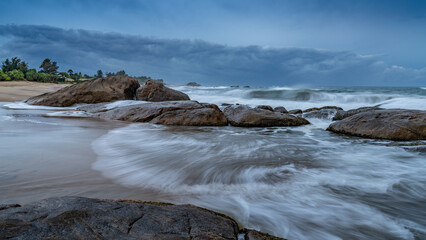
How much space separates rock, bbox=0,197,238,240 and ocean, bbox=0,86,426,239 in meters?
0.58

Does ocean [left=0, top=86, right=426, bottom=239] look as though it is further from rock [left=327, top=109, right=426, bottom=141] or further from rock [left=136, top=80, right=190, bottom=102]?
rock [left=136, top=80, right=190, bottom=102]

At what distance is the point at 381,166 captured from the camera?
362 centimetres

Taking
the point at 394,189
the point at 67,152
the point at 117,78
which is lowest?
the point at 394,189

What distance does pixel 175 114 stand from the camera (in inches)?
280

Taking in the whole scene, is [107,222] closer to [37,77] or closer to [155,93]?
[155,93]

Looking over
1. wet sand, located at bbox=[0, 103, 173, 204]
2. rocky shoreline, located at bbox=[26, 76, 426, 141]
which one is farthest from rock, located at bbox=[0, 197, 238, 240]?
rocky shoreline, located at bbox=[26, 76, 426, 141]

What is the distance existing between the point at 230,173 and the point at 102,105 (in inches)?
315

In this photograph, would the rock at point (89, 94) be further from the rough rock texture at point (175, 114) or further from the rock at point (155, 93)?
the rough rock texture at point (175, 114)

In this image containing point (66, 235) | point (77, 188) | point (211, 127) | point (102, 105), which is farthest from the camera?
point (102, 105)

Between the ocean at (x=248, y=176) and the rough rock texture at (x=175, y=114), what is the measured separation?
182 centimetres

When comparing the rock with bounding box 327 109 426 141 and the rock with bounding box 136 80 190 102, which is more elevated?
the rock with bounding box 136 80 190 102

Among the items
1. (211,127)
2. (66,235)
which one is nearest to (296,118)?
(211,127)

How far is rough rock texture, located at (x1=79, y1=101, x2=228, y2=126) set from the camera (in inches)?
276

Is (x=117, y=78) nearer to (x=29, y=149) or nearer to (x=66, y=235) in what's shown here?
(x=29, y=149)
